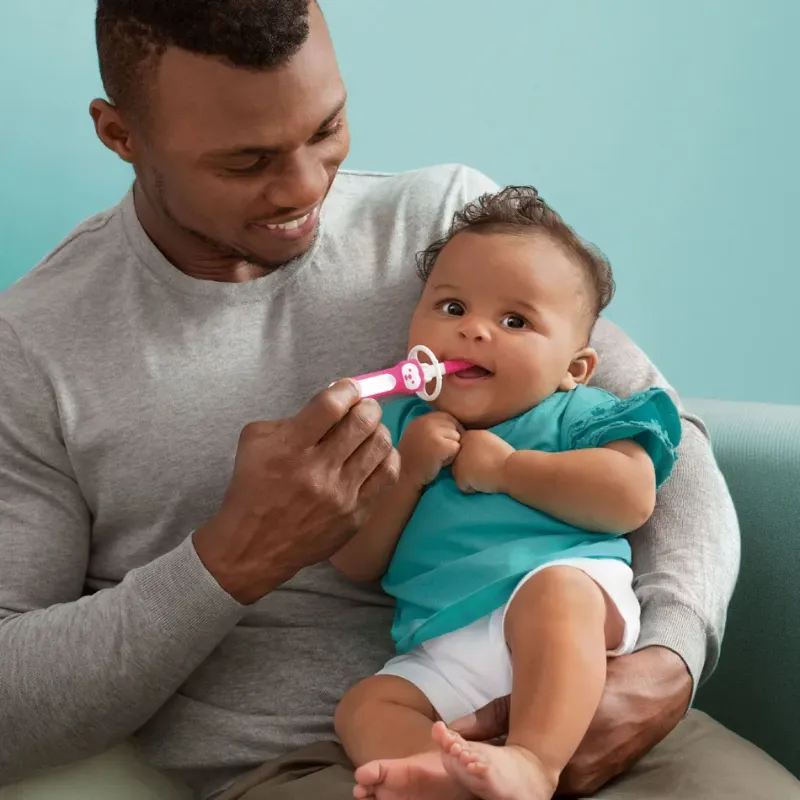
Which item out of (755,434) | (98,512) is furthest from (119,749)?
(755,434)

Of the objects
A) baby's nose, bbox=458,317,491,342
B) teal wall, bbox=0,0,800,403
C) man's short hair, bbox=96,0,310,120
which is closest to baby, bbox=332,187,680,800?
baby's nose, bbox=458,317,491,342

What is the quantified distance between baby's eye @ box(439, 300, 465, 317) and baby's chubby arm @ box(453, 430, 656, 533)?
0.15 m

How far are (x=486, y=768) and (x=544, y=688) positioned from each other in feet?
0.39

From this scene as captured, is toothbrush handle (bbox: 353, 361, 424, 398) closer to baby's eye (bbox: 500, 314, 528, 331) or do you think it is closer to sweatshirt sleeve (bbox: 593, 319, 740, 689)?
baby's eye (bbox: 500, 314, 528, 331)

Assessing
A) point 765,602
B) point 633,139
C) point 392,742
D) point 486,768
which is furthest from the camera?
point 633,139

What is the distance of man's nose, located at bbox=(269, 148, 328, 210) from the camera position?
1298 mm

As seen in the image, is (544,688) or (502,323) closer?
(544,688)

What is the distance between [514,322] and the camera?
131 centimetres

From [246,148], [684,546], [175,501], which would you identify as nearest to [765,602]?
[684,546]

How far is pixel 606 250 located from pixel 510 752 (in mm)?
1277

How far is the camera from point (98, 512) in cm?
141

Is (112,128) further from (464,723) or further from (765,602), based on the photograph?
(765,602)

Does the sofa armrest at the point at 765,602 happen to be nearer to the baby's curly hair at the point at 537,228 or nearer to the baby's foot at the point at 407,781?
the baby's curly hair at the point at 537,228

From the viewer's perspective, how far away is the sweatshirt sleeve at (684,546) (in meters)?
1.28
